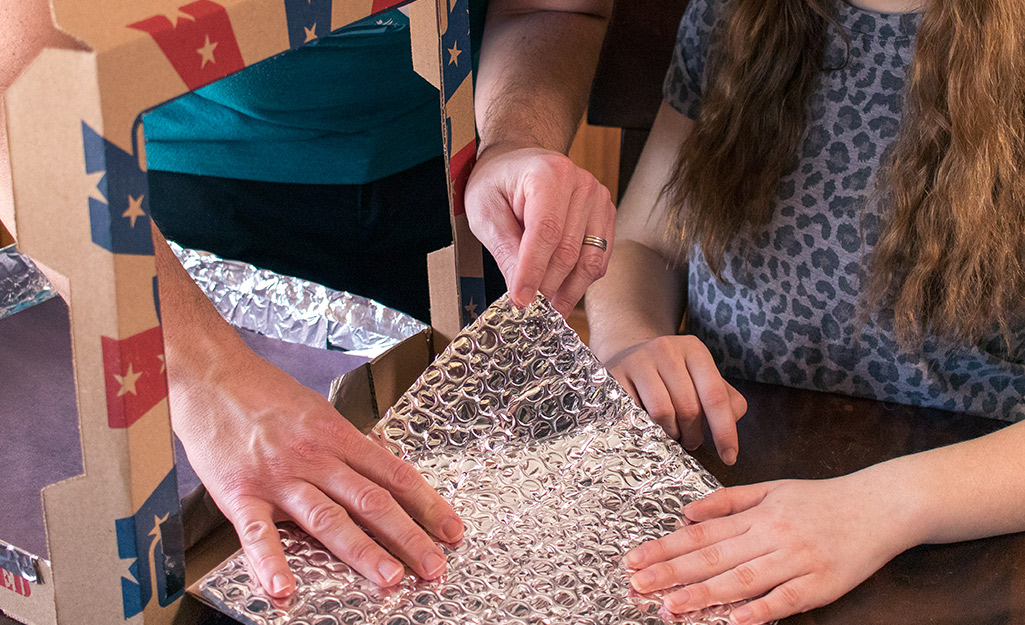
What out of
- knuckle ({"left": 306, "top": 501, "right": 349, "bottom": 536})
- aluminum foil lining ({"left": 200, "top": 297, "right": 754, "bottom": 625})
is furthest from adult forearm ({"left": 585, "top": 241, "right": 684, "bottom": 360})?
knuckle ({"left": 306, "top": 501, "right": 349, "bottom": 536})

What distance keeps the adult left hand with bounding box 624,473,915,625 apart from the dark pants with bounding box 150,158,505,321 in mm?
608

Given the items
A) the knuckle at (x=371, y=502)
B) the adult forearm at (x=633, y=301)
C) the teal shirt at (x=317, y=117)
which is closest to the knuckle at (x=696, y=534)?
the knuckle at (x=371, y=502)

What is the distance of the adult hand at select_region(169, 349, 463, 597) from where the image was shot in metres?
0.63

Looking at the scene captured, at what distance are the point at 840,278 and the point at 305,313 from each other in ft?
2.28

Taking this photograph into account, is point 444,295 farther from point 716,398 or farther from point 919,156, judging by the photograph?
point 919,156

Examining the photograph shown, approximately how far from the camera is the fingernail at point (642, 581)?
2.08ft

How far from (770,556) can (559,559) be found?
0.57 ft

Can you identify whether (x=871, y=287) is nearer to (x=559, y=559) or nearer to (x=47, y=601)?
(x=559, y=559)

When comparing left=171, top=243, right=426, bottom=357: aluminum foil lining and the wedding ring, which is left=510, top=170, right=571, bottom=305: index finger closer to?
the wedding ring

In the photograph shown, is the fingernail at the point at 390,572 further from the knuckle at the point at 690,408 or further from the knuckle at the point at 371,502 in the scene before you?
the knuckle at the point at 690,408

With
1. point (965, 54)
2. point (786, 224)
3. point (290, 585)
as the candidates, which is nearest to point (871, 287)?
point (786, 224)

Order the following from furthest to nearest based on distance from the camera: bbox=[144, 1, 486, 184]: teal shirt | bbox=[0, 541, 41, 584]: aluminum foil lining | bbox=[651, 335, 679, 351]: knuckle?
bbox=[144, 1, 486, 184]: teal shirt → bbox=[651, 335, 679, 351]: knuckle → bbox=[0, 541, 41, 584]: aluminum foil lining

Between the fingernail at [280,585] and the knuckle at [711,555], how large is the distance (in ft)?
1.04

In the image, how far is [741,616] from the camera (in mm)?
633
